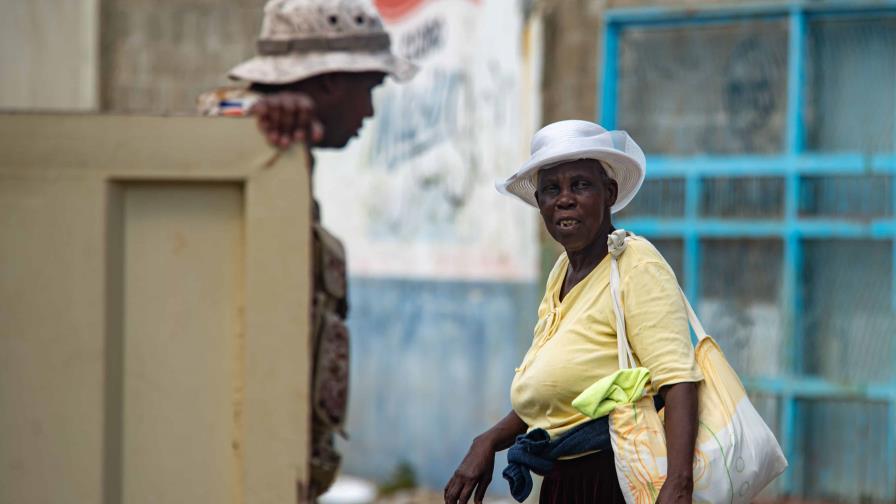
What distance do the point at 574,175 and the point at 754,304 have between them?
399 centimetres

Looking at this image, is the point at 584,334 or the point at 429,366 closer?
the point at 584,334

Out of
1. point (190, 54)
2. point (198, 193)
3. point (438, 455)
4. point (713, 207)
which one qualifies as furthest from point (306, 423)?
point (190, 54)

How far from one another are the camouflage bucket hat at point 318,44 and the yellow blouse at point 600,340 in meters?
1.80

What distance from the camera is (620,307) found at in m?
2.77

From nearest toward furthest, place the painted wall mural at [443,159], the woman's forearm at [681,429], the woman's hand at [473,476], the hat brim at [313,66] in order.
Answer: the woman's forearm at [681,429], the woman's hand at [473,476], the hat brim at [313,66], the painted wall mural at [443,159]

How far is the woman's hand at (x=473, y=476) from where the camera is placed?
301 cm

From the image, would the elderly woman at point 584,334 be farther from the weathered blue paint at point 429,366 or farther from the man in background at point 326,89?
the weathered blue paint at point 429,366

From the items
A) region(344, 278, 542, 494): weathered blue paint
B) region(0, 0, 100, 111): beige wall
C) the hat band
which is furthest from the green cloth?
region(0, 0, 100, 111): beige wall

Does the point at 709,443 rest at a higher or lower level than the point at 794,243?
lower

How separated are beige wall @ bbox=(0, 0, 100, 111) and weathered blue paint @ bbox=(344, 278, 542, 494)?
78.2 inches

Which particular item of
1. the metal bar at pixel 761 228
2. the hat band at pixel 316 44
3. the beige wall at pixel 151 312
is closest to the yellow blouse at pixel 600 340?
the beige wall at pixel 151 312

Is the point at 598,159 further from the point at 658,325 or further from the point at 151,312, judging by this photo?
the point at 151,312

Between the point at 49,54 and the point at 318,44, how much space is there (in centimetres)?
427

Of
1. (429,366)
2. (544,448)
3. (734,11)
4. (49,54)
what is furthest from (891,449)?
(49,54)
